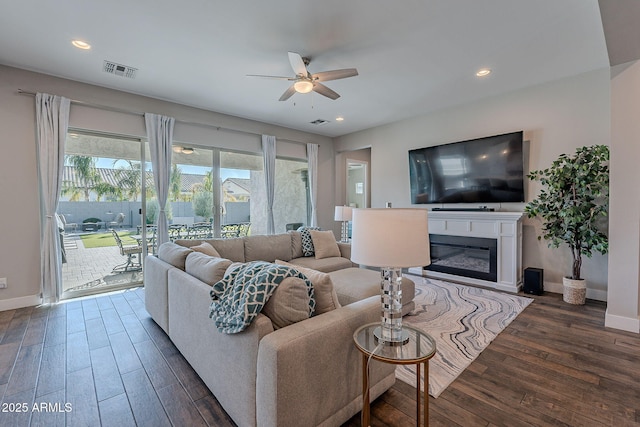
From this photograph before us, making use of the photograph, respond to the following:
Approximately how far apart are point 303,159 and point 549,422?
5.60 meters

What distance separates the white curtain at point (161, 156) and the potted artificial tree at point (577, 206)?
5.29m

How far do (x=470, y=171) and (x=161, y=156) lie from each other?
4932 millimetres

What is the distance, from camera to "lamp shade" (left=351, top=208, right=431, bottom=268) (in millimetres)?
1287

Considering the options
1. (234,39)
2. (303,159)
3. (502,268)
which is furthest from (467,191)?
(234,39)

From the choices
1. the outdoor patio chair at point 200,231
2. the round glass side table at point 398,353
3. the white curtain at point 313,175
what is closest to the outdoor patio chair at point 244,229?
the outdoor patio chair at point 200,231

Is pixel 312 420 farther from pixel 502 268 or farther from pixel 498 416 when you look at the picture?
pixel 502 268

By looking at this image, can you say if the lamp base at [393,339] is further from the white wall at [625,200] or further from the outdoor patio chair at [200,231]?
the outdoor patio chair at [200,231]

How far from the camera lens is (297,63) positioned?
8.87 feet

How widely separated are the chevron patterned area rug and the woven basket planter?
41 centimetres

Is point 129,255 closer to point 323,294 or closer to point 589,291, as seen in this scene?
point 323,294

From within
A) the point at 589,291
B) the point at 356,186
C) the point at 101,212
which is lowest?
the point at 589,291

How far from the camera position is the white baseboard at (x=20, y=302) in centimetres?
326

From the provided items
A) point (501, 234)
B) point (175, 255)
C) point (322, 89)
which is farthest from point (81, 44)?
point (501, 234)

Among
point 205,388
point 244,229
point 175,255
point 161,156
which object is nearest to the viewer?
point 205,388
